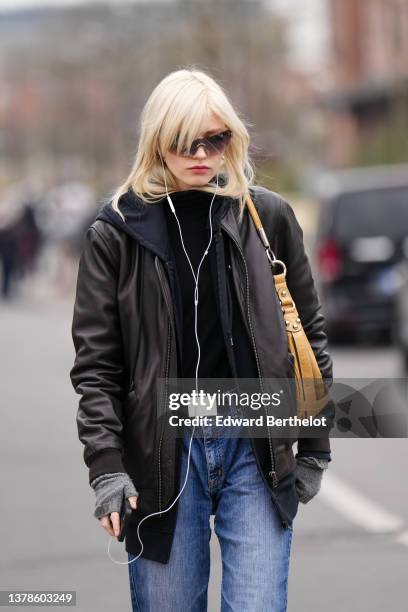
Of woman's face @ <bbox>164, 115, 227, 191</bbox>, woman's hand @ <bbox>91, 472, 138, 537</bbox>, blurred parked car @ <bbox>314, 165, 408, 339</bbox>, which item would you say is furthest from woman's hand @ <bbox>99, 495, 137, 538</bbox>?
blurred parked car @ <bbox>314, 165, 408, 339</bbox>

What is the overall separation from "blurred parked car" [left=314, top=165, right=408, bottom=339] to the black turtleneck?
12709 mm

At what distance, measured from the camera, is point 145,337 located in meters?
3.54

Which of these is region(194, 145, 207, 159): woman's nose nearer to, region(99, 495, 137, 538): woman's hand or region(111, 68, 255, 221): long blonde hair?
region(111, 68, 255, 221): long blonde hair

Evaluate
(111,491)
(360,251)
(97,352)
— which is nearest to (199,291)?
(97,352)

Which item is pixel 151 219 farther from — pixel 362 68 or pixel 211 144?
pixel 362 68

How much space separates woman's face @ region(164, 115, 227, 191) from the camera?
11.8 feet

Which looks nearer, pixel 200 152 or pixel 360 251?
pixel 200 152

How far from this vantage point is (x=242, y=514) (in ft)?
11.7

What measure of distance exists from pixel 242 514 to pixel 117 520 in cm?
32

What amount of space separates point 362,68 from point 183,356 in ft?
197

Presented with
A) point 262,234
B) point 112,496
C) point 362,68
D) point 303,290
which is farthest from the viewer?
point 362,68

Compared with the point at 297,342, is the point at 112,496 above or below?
below

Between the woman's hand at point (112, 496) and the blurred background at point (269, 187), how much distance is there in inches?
34.7

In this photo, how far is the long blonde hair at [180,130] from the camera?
11.7ft
